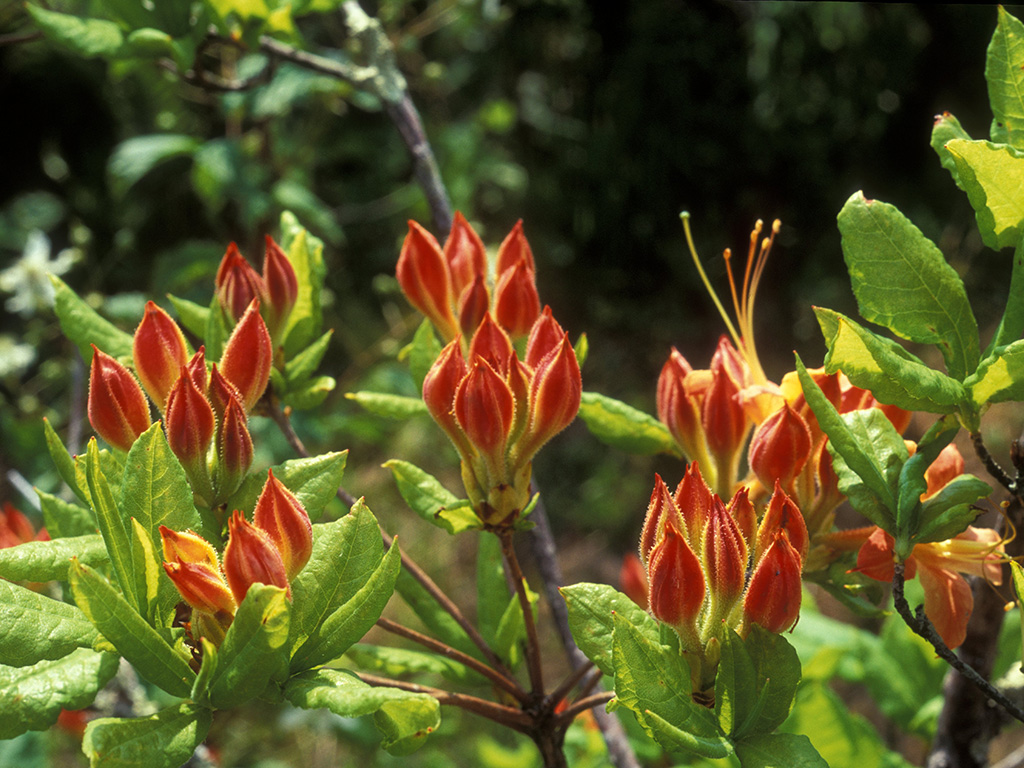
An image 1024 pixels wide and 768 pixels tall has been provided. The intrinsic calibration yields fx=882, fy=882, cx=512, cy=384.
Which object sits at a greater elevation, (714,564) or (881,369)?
(881,369)

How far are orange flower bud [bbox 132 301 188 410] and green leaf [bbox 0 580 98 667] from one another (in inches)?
7.3

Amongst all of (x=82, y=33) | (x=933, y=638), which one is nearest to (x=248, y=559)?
(x=933, y=638)

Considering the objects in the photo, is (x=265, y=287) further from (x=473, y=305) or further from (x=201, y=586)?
(x=201, y=586)

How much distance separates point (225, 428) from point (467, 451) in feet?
0.61

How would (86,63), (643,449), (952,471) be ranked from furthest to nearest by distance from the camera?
(86,63) → (643,449) → (952,471)

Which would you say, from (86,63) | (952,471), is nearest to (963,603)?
(952,471)

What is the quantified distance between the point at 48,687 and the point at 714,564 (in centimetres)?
41

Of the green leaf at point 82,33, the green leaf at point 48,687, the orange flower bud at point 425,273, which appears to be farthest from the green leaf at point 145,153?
the green leaf at point 48,687

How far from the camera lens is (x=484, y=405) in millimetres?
644

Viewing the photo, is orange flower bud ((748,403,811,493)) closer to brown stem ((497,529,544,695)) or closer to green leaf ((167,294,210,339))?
brown stem ((497,529,544,695))

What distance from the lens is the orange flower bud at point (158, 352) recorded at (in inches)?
26.5

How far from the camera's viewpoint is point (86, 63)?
3186 millimetres

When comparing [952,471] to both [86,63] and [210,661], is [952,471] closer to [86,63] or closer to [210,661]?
[210,661]

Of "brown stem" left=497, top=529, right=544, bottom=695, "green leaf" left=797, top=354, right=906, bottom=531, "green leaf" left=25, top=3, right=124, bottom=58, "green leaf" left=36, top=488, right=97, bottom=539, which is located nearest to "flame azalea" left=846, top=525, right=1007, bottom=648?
"green leaf" left=797, top=354, right=906, bottom=531
